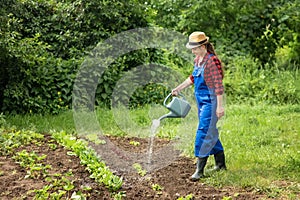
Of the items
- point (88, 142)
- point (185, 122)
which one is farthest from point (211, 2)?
point (88, 142)

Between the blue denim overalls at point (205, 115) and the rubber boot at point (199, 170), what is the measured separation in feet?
0.18

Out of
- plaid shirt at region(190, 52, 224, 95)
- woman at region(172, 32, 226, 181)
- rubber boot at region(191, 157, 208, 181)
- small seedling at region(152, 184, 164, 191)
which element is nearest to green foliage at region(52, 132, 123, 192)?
small seedling at region(152, 184, 164, 191)

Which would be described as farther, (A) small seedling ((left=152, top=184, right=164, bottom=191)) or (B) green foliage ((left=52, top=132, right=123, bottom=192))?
(A) small seedling ((left=152, top=184, right=164, bottom=191))

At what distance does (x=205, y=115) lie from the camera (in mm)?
5289

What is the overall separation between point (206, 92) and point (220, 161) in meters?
0.80

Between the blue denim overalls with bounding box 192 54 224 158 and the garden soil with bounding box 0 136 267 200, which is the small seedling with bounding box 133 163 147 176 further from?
the blue denim overalls with bounding box 192 54 224 158

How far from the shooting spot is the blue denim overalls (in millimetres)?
5246

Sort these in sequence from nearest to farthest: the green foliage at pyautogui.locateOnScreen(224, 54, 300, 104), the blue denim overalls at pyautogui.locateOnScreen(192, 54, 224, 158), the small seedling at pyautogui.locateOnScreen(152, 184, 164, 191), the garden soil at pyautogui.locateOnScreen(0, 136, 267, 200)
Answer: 1. the garden soil at pyautogui.locateOnScreen(0, 136, 267, 200)
2. the small seedling at pyautogui.locateOnScreen(152, 184, 164, 191)
3. the blue denim overalls at pyautogui.locateOnScreen(192, 54, 224, 158)
4. the green foliage at pyautogui.locateOnScreen(224, 54, 300, 104)

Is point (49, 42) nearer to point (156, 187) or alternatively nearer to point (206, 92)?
point (206, 92)

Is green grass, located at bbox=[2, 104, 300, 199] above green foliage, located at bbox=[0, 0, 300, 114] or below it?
below

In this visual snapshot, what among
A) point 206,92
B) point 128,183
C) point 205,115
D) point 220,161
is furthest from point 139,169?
point 206,92

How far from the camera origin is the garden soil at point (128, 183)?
4777 mm

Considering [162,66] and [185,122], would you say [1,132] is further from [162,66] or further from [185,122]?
[162,66]

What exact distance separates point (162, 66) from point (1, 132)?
373cm
